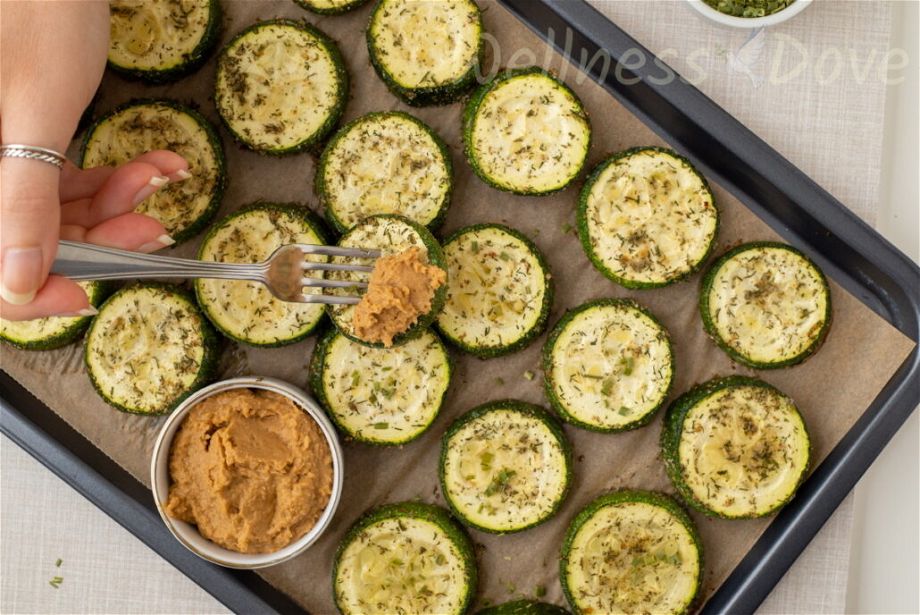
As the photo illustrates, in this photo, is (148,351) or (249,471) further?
(148,351)

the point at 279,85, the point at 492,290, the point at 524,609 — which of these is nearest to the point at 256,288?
the point at 279,85

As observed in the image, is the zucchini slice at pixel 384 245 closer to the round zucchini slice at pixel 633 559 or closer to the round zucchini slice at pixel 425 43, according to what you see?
the round zucchini slice at pixel 425 43

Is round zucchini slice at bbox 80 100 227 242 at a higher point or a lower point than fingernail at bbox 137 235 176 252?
higher

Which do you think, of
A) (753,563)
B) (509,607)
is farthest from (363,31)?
(753,563)

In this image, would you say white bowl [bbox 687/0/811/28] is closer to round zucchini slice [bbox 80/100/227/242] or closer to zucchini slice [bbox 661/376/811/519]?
zucchini slice [bbox 661/376/811/519]

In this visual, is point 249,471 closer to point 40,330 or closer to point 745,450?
point 40,330

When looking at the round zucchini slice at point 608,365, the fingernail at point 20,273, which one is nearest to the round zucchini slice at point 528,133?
the round zucchini slice at point 608,365

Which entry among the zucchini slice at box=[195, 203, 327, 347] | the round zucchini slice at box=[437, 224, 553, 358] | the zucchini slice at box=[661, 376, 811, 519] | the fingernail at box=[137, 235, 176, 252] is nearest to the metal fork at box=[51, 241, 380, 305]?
the fingernail at box=[137, 235, 176, 252]
